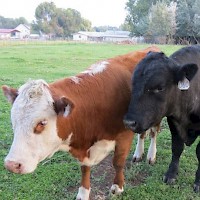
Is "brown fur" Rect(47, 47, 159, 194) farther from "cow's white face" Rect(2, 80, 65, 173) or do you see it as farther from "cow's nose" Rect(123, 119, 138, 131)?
"cow's nose" Rect(123, 119, 138, 131)

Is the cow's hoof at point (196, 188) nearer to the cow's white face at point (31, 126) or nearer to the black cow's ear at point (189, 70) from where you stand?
the black cow's ear at point (189, 70)

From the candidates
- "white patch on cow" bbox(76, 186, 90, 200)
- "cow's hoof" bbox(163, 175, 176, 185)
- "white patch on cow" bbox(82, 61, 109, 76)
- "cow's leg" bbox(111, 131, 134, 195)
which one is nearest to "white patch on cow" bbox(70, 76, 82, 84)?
"white patch on cow" bbox(82, 61, 109, 76)

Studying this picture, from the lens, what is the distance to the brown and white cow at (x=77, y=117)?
104 inches

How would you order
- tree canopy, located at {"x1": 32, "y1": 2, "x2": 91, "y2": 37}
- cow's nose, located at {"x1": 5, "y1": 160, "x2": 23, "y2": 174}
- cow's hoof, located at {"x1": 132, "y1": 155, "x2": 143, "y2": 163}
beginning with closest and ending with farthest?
cow's nose, located at {"x1": 5, "y1": 160, "x2": 23, "y2": 174} → cow's hoof, located at {"x1": 132, "y1": 155, "x2": 143, "y2": 163} → tree canopy, located at {"x1": 32, "y1": 2, "x2": 91, "y2": 37}

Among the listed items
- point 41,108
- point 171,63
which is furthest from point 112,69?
point 41,108

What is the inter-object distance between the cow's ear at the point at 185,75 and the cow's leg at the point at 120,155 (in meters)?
0.83

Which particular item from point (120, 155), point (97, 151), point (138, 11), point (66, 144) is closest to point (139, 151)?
point (120, 155)

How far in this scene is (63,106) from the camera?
8.84 feet

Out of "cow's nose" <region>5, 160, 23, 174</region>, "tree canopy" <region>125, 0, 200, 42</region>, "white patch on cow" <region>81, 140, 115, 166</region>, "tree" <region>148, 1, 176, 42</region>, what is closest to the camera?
"cow's nose" <region>5, 160, 23, 174</region>

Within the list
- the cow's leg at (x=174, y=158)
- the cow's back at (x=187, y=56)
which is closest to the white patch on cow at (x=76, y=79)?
the cow's back at (x=187, y=56)

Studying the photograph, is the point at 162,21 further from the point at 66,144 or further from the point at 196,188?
the point at 66,144

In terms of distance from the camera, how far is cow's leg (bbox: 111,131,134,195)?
3.62 m

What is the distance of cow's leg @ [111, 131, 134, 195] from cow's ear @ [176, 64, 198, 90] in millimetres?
829

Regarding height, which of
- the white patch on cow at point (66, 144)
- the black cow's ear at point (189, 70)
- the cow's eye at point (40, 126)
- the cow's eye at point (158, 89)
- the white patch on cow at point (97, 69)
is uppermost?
the black cow's ear at point (189, 70)
